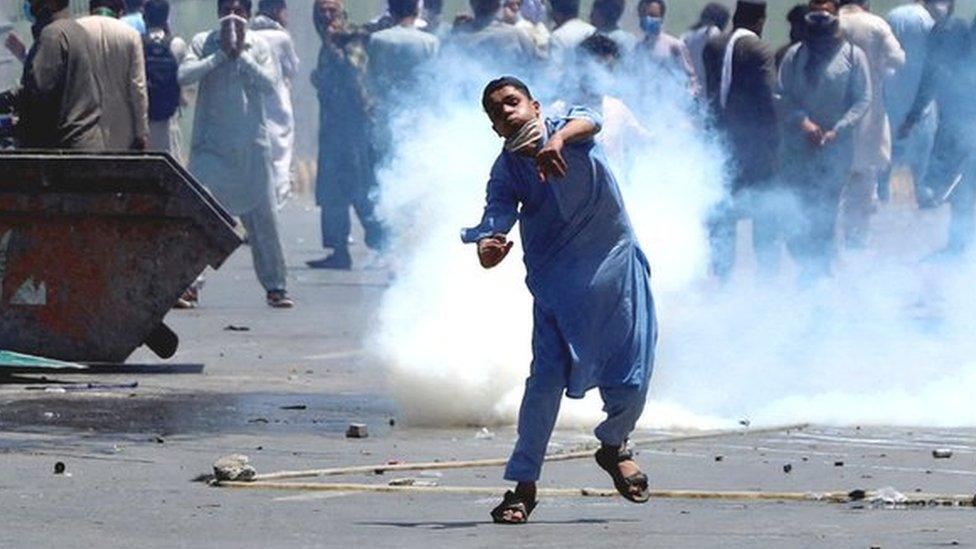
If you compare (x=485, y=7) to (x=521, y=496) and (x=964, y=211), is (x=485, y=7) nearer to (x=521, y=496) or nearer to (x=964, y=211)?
(x=964, y=211)

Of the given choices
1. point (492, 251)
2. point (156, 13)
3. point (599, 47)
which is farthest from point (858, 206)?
point (492, 251)

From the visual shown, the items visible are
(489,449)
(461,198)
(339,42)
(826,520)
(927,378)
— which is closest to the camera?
(826,520)

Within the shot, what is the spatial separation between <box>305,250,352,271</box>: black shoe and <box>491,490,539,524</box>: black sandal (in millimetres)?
13634

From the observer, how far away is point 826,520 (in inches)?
351

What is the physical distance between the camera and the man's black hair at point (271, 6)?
2470 centimetres

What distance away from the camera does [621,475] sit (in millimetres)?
9242

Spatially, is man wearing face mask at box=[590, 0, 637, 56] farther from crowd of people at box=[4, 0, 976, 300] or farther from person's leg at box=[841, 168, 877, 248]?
person's leg at box=[841, 168, 877, 248]

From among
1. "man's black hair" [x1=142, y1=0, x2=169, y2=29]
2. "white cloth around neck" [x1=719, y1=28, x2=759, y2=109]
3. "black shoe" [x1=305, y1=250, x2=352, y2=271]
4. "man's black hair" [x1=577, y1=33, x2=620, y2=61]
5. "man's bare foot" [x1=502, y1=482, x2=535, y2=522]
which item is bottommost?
"black shoe" [x1=305, y1=250, x2=352, y2=271]

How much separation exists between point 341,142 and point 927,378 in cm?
1047

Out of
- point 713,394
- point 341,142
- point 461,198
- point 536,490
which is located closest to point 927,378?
point 713,394

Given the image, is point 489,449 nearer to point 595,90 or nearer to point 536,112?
point 536,112

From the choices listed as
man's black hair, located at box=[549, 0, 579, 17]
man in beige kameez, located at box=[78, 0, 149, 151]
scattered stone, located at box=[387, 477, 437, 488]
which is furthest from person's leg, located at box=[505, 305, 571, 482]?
man's black hair, located at box=[549, 0, 579, 17]

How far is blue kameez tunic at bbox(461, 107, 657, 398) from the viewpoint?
9.20 meters

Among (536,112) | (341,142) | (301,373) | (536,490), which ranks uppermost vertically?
(536,112)
